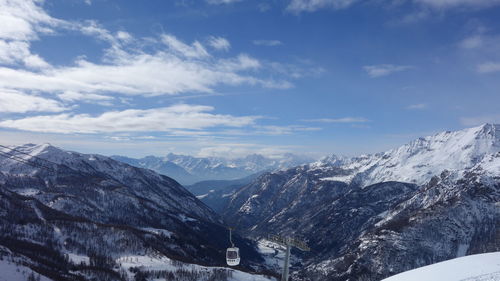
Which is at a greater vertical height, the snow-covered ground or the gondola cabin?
the snow-covered ground

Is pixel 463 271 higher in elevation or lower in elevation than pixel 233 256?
higher

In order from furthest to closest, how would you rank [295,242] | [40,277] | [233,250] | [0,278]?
→ 1. [40,277]
2. [0,278]
3. [233,250]
4. [295,242]

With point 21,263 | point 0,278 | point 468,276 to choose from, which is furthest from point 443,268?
point 21,263

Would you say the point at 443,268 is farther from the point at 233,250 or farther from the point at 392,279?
the point at 233,250

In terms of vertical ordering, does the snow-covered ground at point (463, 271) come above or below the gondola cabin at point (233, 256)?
above

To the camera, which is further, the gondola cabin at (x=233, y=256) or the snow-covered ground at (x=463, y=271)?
the gondola cabin at (x=233, y=256)

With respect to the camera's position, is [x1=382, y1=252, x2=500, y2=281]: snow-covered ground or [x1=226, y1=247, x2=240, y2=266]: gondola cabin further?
[x1=226, y1=247, x2=240, y2=266]: gondola cabin

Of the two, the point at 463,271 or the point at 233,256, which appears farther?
the point at 233,256

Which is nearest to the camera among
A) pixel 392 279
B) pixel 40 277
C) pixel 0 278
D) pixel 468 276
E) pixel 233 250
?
pixel 468 276
